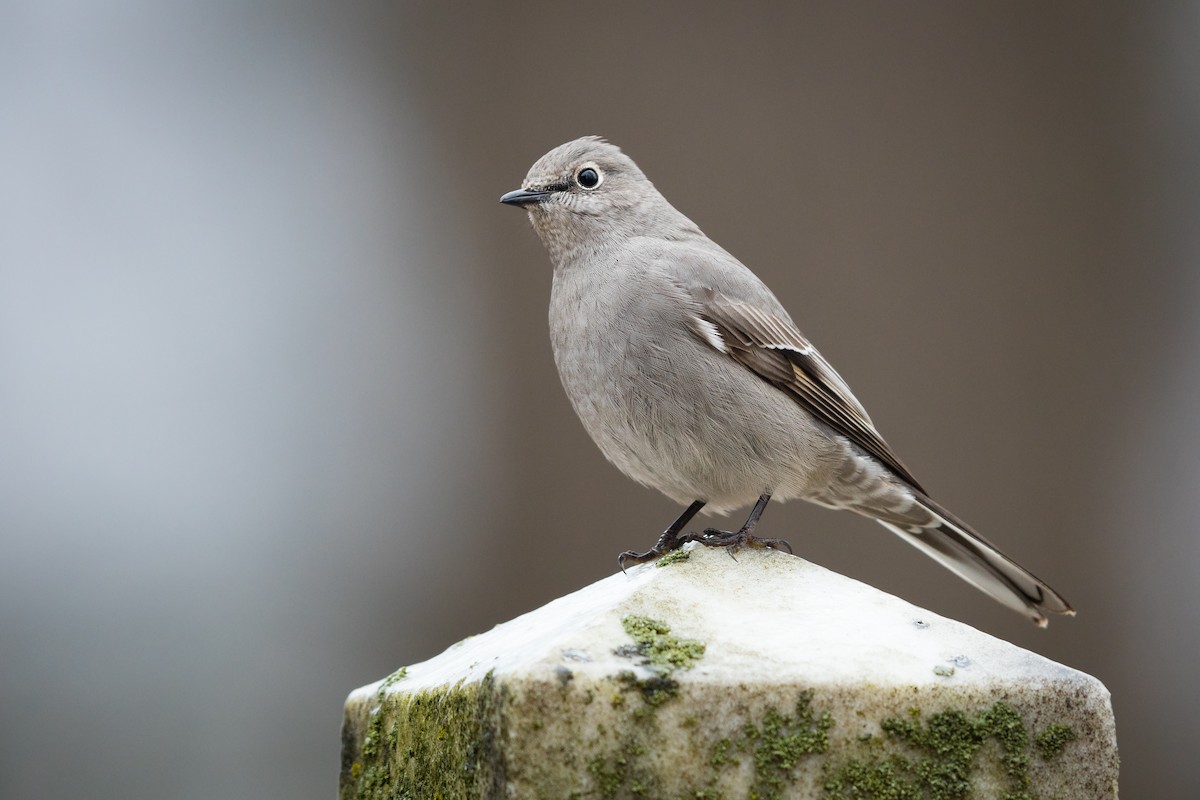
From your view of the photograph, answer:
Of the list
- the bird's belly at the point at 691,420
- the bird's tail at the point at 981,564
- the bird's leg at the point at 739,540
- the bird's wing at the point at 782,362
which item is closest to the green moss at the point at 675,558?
the bird's leg at the point at 739,540

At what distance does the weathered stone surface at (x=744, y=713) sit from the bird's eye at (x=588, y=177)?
87.7 inches

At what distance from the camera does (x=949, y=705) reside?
1.87 meters

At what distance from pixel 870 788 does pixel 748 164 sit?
404cm

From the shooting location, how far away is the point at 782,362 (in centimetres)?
356

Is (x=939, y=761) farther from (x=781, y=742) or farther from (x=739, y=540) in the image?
(x=739, y=540)

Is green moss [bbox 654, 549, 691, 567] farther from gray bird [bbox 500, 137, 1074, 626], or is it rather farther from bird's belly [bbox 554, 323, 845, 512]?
bird's belly [bbox 554, 323, 845, 512]

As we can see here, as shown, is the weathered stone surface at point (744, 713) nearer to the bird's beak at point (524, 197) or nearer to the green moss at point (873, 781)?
the green moss at point (873, 781)

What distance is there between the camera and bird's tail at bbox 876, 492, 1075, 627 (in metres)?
3.35

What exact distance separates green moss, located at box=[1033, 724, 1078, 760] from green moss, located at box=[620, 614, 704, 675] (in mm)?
646

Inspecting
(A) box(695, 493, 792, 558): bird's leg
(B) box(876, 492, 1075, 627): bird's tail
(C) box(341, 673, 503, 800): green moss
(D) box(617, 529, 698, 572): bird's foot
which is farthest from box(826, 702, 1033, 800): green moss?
(B) box(876, 492, 1075, 627): bird's tail

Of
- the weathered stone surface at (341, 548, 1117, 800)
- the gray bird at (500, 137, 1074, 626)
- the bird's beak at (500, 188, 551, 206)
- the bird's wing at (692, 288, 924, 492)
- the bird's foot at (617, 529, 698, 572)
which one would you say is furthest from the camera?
the bird's beak at (500, 188, 551, 206)

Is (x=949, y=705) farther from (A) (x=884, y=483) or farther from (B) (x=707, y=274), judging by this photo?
(B) (x=707, y=274)

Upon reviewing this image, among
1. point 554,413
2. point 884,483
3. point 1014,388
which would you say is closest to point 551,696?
point 884,483

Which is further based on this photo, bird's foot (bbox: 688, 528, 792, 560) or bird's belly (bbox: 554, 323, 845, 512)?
bird's belly (bbox: 554, 323, 845, 512)
